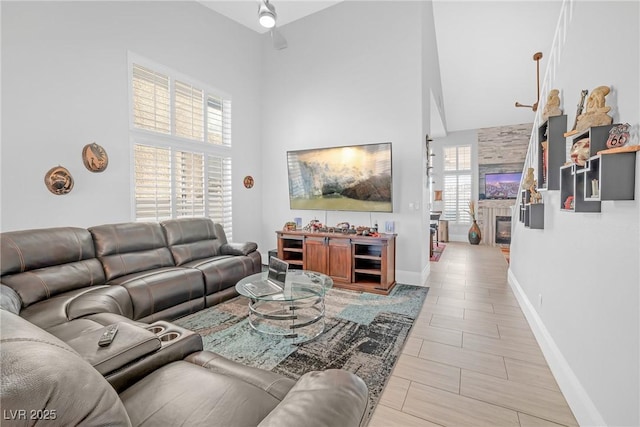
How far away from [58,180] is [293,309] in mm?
2890

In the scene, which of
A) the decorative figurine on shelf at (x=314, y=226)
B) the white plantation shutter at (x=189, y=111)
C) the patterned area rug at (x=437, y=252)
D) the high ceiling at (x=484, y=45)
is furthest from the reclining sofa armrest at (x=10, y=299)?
the patterned area rug at (x=437, y=252)

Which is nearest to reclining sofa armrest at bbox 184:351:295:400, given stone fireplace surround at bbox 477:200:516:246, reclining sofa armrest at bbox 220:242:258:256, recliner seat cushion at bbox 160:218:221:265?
recliner seat cushion at bbox 160:218:221:265

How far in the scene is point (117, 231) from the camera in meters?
3.31

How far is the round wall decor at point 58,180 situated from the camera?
3106 mm

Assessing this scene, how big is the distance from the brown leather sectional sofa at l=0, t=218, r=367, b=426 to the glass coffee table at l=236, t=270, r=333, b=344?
74 centimetres

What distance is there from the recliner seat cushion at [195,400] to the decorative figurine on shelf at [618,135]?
2.02 meters

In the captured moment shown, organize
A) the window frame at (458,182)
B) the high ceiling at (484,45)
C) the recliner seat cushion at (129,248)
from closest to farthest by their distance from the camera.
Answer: the recliner seat cushion at (129,248)
the high ceiling at (484,45)
the window frame at (458,182)

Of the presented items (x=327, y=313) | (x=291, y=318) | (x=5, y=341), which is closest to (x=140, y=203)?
(x=291, y=318)

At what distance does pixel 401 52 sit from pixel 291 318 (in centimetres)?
417

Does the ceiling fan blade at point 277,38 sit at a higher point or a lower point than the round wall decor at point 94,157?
higher

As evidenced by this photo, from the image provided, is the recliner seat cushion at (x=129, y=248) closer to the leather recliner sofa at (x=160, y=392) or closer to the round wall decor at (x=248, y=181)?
the leather recliner sofa at (x=160, y=392)

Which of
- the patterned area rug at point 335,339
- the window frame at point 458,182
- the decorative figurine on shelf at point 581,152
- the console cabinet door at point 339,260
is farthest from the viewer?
the window frame at point 458,182

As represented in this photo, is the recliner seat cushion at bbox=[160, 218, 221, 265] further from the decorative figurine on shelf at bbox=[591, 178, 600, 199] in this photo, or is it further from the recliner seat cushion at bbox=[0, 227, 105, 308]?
the decorative figurine on shelf at bbox=[591, 178, 600, 199]

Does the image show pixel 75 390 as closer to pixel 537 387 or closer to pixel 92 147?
pixel 537 387
